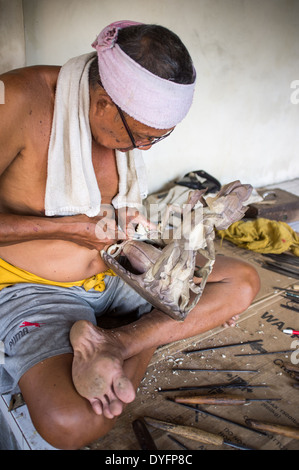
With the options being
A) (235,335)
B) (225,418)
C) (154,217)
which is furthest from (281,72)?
(225,418)

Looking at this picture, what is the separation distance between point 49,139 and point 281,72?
4167 mm

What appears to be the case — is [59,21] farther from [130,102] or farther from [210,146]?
[210,146]

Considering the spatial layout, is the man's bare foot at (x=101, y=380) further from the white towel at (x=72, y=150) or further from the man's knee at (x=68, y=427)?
the white towel at (x=72, y=150)

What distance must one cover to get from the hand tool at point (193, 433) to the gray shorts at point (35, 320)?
1.59 feet

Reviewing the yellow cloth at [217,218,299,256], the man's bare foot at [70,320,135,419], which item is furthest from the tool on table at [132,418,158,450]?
the yellow cloth at [217,218,299,256]

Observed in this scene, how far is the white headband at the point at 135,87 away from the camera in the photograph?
1.54 meters

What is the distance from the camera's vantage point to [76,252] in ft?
6.34

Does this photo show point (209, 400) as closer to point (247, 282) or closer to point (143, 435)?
point (143, 435)

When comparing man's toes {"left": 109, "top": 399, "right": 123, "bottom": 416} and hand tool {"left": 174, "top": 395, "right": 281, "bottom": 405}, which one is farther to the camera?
hand tool {"left": 174, "top": 395, "right": 281, "bottom": 405}

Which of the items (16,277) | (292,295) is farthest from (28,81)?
(292,295)

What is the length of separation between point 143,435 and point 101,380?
306 mm

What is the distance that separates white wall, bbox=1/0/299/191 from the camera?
3.12 meters

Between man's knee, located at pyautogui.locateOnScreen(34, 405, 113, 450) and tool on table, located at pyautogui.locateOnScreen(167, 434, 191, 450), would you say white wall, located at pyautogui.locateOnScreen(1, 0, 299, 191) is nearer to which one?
man's knee, located at pyautogui.locateOnScreen(34, 405, 113, 450)

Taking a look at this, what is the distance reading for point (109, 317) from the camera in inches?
92.7
